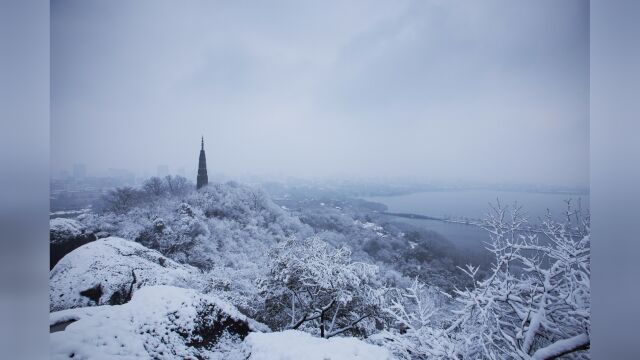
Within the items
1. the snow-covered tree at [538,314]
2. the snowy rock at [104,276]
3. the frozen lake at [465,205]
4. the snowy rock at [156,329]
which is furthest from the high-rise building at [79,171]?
the snow-covered tree at [538,314]

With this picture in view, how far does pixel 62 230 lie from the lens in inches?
110

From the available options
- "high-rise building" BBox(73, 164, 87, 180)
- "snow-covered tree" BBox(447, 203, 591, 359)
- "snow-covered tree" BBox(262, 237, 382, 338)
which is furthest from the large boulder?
"snow-covered tree" BBox(447, 203, 591, 359)

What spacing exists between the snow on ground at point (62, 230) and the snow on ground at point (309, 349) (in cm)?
260

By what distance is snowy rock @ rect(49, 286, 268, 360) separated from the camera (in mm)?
1883

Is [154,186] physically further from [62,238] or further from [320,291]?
[320,291]

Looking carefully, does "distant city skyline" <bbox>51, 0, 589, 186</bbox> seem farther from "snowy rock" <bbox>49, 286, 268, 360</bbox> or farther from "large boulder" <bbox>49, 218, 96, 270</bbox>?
"snowy rock" <bbox>49, 286, 268, 360</bbox>

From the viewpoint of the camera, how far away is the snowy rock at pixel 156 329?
74.1 inches

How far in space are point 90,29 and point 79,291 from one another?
2991 mm

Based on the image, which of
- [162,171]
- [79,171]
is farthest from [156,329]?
[79,171]

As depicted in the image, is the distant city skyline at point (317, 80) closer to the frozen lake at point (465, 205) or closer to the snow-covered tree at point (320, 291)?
the frozen lake at point (465, 205)

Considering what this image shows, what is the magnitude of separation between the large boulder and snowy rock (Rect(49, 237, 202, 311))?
13 centimetres
